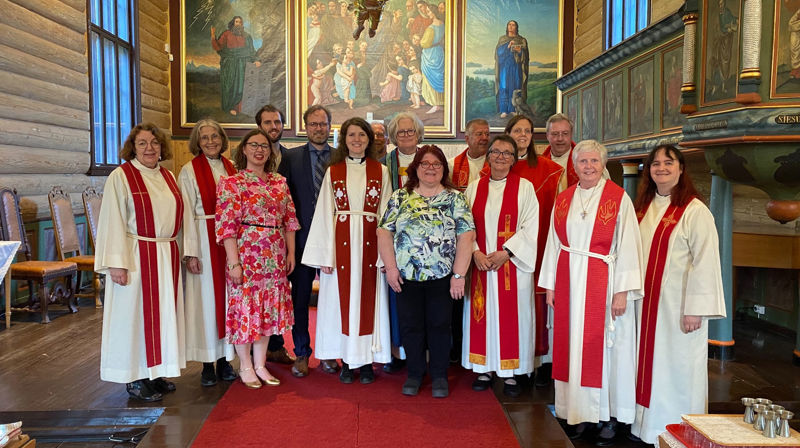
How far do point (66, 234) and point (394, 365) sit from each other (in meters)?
4.58

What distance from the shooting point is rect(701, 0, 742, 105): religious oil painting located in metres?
3.68

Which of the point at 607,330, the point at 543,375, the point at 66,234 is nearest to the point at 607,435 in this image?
the point at 607,330

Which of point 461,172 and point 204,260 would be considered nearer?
point 204,260

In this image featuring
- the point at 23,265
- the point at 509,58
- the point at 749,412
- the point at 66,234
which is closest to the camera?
the point at 749,412

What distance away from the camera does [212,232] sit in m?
3.80

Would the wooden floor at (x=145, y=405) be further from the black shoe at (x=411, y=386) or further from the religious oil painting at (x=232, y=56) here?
the religious oil painting at (x=232, y=56)

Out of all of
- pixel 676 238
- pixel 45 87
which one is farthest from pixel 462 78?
pixel 676 238

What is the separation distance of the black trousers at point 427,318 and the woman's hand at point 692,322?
4.27ft

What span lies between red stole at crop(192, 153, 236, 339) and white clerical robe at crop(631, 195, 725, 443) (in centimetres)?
263

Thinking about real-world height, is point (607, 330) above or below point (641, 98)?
below

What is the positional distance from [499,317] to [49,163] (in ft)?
19.3

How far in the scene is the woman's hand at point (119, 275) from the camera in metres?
3.41

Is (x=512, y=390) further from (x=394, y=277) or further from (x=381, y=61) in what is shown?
(x=381, y=61)

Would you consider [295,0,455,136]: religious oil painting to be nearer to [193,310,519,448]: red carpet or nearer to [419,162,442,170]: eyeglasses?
[419,162,442,170]: eyeglasses
